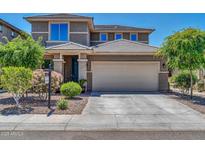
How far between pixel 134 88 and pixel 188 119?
35.4ft

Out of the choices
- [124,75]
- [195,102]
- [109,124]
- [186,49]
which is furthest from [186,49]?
[109,124]

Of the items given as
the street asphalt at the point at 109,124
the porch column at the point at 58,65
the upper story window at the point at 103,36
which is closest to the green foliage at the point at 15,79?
the street asphalt at the point at 109,124

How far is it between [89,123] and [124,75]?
11731mm

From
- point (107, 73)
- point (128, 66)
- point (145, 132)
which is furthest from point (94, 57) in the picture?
point (145, 132)

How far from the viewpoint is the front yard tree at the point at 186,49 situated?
1334cm

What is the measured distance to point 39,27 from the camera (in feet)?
68.3

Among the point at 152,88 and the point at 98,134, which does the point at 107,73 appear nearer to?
the point at 152,88

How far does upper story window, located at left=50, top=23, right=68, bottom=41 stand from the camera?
2048cm

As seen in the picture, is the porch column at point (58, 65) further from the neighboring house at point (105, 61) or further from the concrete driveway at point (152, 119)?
the concrete driveway at point (152, 119)

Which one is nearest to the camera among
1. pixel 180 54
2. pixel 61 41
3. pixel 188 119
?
pixel 188 119

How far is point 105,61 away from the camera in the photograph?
19062 mm

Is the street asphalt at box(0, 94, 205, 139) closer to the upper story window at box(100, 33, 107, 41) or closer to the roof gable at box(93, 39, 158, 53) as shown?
the roof gable at box(93, 39, 158, 53)

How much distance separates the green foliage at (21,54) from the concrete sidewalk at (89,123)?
4365 millimetres

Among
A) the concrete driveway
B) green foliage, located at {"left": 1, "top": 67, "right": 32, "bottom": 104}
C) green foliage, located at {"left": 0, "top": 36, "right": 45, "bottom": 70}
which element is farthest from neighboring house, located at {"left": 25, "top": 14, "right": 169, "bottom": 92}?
the concrete driveway
